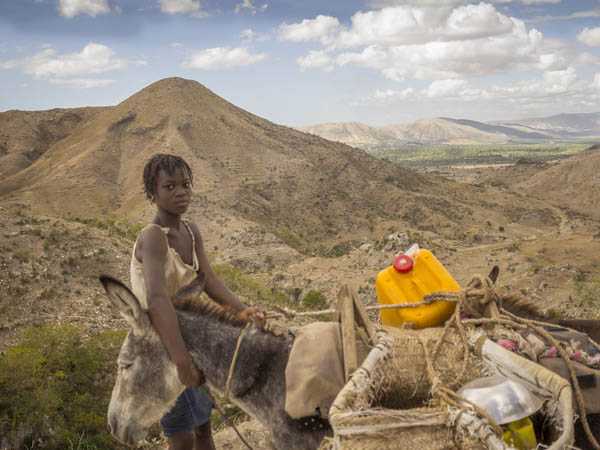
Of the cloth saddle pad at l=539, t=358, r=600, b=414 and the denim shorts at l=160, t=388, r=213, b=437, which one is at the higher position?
the cloth saddle pad at l=539, t=358, r=600, b=414

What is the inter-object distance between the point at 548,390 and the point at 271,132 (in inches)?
1627

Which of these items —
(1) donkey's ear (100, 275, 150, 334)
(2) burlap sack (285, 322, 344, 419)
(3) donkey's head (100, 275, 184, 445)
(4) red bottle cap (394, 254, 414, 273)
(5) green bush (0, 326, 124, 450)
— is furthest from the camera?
(5) green bush (0, 326, 124, 450)

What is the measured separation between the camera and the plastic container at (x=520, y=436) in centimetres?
149

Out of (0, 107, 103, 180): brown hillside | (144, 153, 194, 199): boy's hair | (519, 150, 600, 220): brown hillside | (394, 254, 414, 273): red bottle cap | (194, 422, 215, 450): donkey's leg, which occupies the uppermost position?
(0, 107, 103, 180): brown hillside

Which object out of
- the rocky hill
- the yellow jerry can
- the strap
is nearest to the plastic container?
the yellow jerry can

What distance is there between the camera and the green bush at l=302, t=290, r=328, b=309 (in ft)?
42.4

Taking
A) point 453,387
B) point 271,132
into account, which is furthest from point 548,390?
point 271,132

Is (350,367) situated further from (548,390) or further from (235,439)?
(235,439)

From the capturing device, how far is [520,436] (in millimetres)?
1510

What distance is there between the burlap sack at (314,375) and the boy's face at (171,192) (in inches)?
42.0

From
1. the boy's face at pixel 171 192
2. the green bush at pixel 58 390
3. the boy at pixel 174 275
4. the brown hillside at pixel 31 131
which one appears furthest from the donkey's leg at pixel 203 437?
the brown hillside at pixel 31 131

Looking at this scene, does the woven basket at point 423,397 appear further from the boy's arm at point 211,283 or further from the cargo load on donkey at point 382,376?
the boy's arm at point 211,283

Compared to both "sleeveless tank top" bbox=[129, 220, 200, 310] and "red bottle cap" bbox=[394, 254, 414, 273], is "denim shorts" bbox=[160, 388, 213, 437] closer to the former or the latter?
"sleeveless tank top" bbox=[129, 220, 200, 310]

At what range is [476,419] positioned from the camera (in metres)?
1.43
